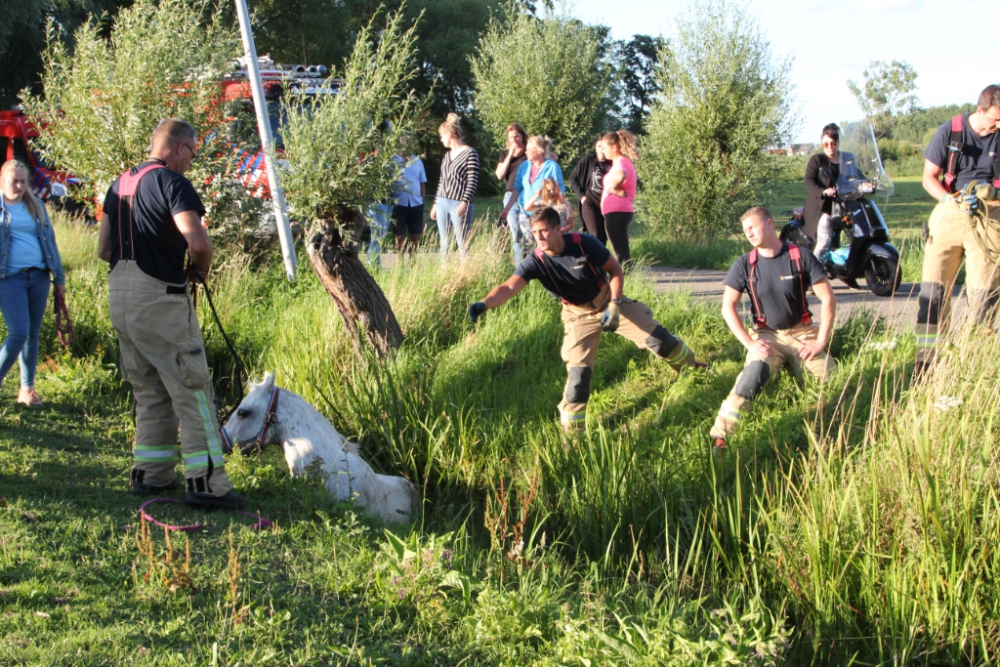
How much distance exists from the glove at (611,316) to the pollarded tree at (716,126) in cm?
1029

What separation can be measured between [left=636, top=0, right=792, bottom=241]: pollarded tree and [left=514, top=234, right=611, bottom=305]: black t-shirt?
33.6ft

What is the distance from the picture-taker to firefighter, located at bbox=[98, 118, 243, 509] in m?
4.57

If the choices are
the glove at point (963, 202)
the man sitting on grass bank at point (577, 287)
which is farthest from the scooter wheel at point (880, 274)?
the man sitting on grass bank at point (577, 287)

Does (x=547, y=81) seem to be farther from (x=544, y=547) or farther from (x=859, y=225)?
(x=544, y=547)

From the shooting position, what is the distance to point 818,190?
32.6 feet

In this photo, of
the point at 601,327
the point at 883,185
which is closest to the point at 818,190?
the point at 883,185

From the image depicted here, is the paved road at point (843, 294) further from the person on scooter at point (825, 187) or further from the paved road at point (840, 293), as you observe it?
the person on scooter at point (825, 187)

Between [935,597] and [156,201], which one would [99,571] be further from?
[935,597]

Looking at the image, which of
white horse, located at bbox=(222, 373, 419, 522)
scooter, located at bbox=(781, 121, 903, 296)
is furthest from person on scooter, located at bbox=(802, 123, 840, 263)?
white horse, located at bbox=(222, 373, 419, 522)

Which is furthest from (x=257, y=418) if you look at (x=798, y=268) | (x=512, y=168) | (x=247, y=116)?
(x=247, y=116)

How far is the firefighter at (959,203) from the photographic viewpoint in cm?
581

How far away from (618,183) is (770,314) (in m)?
3.19

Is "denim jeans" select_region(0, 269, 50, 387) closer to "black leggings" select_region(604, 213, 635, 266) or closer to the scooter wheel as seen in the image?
"black leggings" select_region(604, 213, 635, 266)

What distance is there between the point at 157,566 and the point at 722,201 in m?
14.1
